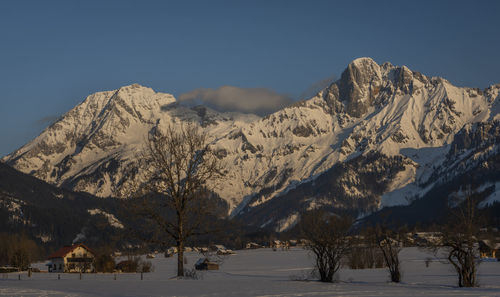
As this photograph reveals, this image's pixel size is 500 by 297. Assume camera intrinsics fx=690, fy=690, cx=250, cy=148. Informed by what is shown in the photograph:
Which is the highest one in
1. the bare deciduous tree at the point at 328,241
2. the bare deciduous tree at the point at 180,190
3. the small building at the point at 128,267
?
the bare deciduous tree at the point at 180,190

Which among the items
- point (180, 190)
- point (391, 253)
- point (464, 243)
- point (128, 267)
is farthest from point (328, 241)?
point (128, 267)

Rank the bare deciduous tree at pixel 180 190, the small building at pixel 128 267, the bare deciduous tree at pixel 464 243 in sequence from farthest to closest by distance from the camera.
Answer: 1. the small building at pixel 128 267
2. the bare deciduous tree at pixel 464 243
3. the bare deciduous tree at pixel 180 190

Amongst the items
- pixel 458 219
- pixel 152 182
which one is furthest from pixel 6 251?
pixel 458 219

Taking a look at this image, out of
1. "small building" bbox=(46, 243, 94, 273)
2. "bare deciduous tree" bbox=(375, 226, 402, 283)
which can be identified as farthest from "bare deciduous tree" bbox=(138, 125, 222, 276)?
"small building" bbox=(46, 243, 94, 273)

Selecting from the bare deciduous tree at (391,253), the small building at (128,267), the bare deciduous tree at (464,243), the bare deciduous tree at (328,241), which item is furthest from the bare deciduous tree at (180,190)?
the small building at (128,267)

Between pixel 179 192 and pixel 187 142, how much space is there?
4453mm

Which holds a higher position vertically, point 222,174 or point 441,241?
point 222,174

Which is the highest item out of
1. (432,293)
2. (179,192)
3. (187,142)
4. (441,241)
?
(187,142)

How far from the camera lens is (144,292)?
46.7m

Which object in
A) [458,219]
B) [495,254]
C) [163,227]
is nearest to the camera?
[163,227]

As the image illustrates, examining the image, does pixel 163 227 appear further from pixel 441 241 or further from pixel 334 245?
pixel 441 241

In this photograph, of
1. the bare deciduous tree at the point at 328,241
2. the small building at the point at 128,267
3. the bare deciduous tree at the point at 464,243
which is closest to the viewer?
the bare deciduous tree at the point at 464,243

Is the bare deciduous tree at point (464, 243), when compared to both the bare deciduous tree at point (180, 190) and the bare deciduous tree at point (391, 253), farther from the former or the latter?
the bare deciduous tree at point (180, 190)

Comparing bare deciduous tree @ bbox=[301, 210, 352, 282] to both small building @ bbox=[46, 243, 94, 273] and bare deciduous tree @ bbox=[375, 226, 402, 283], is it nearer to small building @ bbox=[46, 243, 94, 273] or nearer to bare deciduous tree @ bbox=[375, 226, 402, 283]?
bare deciduous tree @ bbox=[375, 226, 402, 283]
